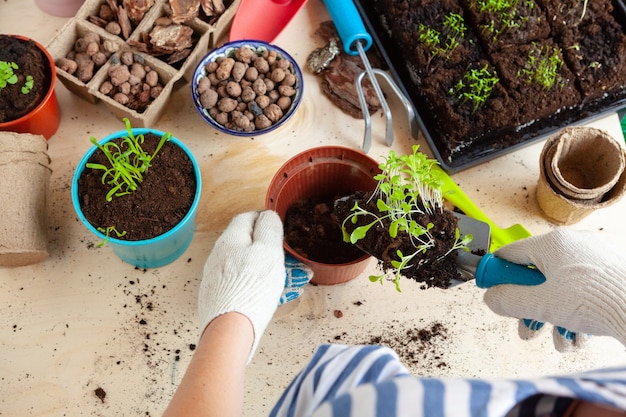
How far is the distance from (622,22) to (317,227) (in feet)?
3.06

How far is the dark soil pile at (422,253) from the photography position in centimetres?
92

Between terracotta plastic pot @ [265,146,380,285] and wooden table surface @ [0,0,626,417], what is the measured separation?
99 millimetres

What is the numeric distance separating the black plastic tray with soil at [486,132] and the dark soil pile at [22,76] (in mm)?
716

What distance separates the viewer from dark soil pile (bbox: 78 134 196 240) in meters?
0.99

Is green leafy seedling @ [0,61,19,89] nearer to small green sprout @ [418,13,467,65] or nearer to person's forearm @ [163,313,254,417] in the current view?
person's forearm @ [163,313,254,417]

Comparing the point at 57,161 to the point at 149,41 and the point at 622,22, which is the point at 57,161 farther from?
the point at 622,22

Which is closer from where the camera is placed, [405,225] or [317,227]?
[405,225]

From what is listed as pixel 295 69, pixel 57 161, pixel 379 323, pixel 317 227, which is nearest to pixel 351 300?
pixel 379 323

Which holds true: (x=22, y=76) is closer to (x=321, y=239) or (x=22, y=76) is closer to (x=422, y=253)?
(x=321, y=239)

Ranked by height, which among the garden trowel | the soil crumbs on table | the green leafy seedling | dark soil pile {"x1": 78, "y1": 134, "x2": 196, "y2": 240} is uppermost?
the green leafy seedling

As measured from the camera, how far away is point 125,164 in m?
0.97

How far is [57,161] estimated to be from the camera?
120 centimetres

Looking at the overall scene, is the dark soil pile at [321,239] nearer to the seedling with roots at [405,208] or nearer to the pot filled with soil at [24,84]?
the seedling with roots at [405,208]

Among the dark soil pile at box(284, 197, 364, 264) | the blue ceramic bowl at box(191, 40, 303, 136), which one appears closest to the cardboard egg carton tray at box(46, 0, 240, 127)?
the blue ceramic bowl at box(191, 40, 303, 136)
